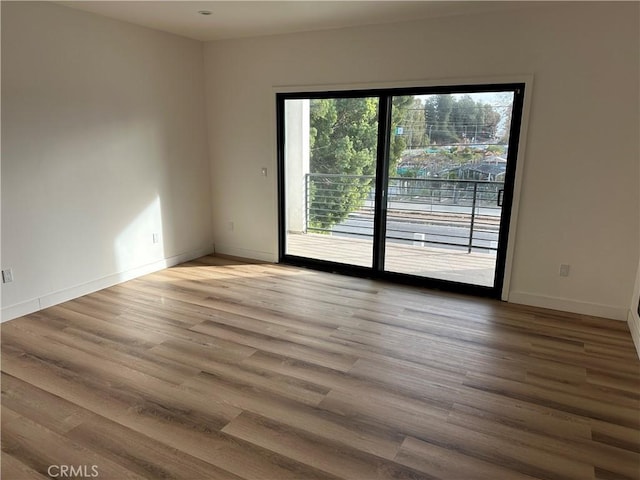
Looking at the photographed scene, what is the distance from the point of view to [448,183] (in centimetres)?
424

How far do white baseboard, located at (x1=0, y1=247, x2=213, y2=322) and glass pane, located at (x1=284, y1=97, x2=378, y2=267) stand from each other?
1336 millimetres

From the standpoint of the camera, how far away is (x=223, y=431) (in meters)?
2.24

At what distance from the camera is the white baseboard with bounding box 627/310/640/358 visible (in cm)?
315

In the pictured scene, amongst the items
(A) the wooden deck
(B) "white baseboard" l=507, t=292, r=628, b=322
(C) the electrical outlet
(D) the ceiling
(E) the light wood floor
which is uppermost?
(D) the ceiling

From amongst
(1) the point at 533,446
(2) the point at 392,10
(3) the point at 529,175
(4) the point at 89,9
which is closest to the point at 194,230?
(4) the point at 89,9

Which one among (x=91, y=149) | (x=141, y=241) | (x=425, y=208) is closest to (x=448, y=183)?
(x=425, y=208)

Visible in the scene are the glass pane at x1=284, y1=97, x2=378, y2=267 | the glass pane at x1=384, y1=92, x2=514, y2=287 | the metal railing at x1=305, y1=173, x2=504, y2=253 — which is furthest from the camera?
the glass pane at x1=284, y1=97, x2=378, y2=267

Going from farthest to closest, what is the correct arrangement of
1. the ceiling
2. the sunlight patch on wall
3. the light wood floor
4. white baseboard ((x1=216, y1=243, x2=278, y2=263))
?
white baseboard ((x1=216, y1=243, x2=278, y2=263)) < the sunlight patch on wall < the ceiling < the light wood floor

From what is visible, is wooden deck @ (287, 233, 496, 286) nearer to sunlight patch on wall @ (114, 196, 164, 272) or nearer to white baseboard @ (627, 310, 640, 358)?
white baseboard @ (627, 310, 640, 358)

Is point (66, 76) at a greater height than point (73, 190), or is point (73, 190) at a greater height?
point (66, 76)

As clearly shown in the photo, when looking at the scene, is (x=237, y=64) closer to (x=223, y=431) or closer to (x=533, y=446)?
(x=223, y=431)

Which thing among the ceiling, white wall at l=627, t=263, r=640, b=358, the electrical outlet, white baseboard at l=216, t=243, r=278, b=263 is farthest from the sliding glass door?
the electrical outlet

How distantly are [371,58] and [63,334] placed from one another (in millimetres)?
3575

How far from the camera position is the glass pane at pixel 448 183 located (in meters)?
3.95
